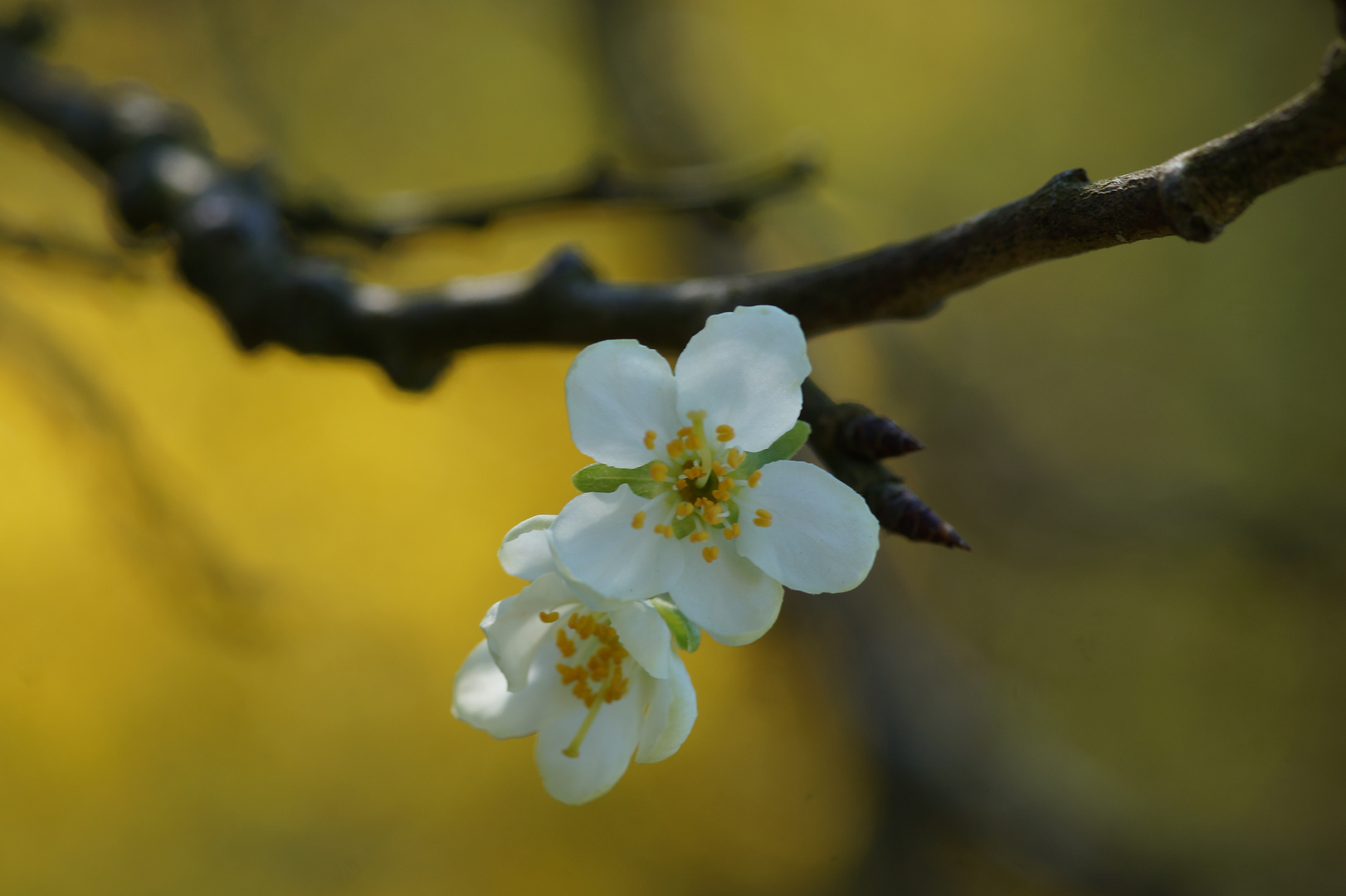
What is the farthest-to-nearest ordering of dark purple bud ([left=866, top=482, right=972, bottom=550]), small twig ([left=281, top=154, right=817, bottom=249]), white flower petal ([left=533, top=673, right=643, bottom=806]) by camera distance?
small twig ([left=281, top=154, right=817, bottom=249]) → white flower petal ([left=533, top=673, right=643, bottom=806]) → dark purple bud ([left=866, top=482, right=972, bottom=550])

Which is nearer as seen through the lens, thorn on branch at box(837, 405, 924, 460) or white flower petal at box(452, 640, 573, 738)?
thorn on branch at box(837, 405, 924, 460)

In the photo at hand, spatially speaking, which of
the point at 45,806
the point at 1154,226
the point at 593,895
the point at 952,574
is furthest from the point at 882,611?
the point at 45,806

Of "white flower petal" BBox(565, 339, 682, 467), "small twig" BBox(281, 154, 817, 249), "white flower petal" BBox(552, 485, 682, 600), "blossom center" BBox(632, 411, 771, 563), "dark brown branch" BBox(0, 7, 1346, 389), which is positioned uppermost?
"small twig" BBox(281, 154, 817, 249)

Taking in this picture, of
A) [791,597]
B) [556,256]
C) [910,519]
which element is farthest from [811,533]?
[791,597]

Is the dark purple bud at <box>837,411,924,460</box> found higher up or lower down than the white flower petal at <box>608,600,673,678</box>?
higher up

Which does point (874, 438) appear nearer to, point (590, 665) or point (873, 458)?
point (873, 458)

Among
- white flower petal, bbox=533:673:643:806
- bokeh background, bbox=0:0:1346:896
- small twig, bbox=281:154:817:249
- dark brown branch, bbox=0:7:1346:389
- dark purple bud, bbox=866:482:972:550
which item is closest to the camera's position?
dark brown branch, bbox=0:7:1346:389

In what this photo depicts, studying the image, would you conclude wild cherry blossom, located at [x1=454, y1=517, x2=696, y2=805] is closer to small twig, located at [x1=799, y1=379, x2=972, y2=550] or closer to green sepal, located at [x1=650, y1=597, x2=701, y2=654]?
green sepal, located at [x1=650, y1=597, x2=701, y2=654]

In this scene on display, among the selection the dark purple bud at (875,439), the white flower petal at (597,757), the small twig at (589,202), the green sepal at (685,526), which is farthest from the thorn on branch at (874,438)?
the small twig at (589,202)

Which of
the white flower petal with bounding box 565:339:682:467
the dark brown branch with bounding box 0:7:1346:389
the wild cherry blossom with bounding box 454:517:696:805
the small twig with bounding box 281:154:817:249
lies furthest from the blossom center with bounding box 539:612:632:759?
the small twig with bounding box 281:154:817:249

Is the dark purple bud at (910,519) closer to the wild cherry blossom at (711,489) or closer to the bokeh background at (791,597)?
the wild cherry blossom at (711,489)
